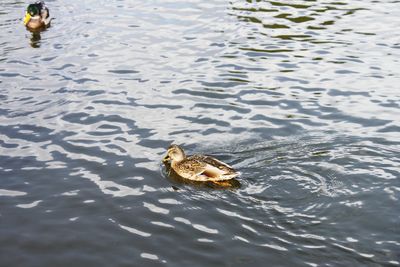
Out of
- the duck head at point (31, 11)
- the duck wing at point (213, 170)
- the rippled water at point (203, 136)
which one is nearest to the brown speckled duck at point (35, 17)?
the duck head at point (31, 11)

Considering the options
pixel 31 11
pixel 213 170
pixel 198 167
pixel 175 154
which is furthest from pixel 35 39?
pixel 213 170

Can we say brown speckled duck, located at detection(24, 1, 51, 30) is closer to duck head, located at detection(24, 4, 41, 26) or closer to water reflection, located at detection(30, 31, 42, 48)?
duck head, located at detection(24, 4, 41, 26)

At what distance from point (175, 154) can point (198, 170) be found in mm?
638

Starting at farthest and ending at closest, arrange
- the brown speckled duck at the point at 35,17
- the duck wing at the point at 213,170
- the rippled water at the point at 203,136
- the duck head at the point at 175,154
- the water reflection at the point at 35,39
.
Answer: the brown speckled duck at the point at 35,17, the water reflection at the point at 35,39, the duck head at the point at 175,154, the duck wing at the point at 213,170, the rippled water at the point at 203,136

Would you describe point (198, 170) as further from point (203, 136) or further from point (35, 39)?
point (35, 39)

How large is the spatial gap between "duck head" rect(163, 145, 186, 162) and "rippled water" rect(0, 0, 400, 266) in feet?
1.04

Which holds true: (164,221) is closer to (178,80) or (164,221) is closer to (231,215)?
(231,215)

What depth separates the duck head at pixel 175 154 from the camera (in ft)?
35.7

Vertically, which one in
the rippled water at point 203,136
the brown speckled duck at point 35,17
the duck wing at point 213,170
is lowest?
the rippled water at point 203,136

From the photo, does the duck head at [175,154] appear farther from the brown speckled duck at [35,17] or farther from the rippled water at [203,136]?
the brown speckled duck at [35,17]

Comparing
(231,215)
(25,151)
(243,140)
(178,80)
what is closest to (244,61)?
(178,80)

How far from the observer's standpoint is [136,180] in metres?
10.6

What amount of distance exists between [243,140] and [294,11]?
10.3 meters

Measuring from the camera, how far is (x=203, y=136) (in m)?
12.3
